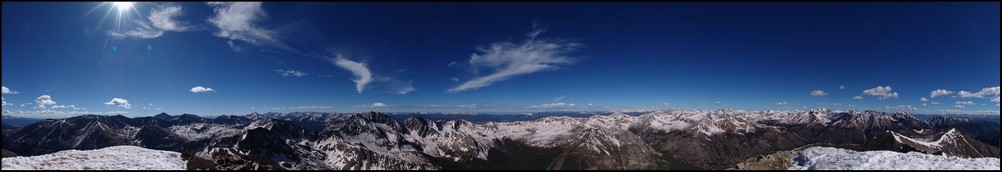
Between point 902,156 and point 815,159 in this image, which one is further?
point 815,159

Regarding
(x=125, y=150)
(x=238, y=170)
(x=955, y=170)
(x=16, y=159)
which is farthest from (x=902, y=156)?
(x=16, y=159)

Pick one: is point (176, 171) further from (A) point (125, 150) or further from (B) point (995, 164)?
(B) point (995, 164)

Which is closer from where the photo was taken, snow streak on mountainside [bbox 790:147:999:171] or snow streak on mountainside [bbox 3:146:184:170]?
snow streak on mountainside [bbox 790:147:999:171]

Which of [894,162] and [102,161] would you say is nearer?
[894,162]

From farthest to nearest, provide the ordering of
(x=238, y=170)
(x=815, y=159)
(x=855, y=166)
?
(x=238, y=170)
(x=815, y=159)
(x=855, y=166)

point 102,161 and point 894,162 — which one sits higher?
point 894,162

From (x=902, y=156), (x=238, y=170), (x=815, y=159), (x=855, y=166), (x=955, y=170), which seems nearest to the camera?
(x=955, y=170)

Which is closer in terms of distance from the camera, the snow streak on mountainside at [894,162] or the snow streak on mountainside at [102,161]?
the snow streak on mountainside at [894,162]

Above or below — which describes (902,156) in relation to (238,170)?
above
